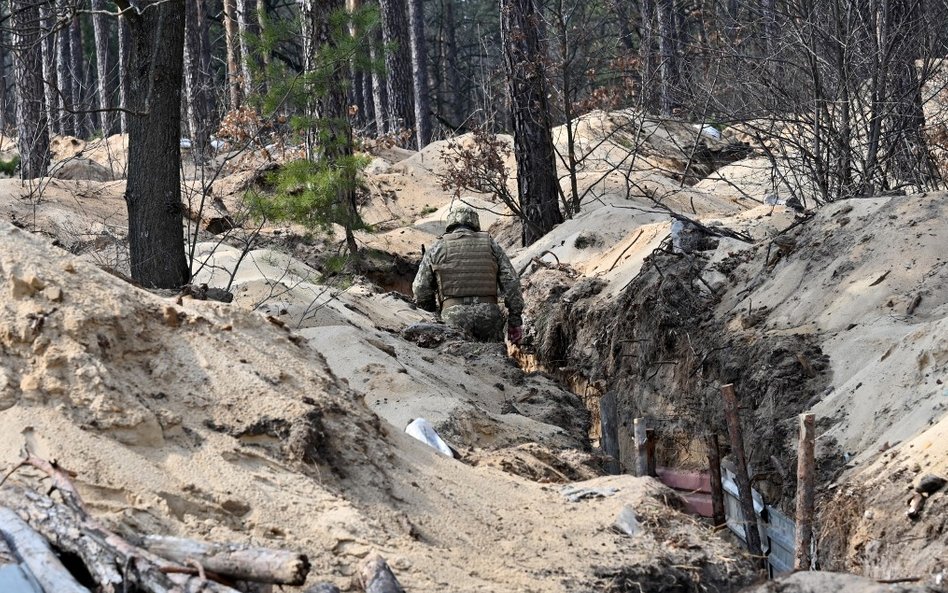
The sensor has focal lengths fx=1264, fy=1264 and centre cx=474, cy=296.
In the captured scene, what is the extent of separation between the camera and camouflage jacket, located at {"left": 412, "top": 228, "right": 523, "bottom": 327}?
1138cm

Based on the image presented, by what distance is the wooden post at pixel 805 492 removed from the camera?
212 inches

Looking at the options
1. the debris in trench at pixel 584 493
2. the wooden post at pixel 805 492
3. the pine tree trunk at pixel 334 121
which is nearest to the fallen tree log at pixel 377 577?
the debris in trench at pixel 584 493

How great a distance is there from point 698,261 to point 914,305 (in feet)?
9.54

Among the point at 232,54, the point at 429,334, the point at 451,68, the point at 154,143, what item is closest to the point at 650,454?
the point at 154,143

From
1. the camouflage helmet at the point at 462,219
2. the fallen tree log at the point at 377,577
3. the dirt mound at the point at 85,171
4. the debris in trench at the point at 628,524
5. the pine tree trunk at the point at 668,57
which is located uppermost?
the pine tree trunk at the point at 668,57

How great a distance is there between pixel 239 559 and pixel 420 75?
24.0m

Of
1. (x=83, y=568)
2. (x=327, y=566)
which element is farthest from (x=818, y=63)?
(x=83, y=568)

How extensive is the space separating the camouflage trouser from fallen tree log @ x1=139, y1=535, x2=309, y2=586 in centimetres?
757

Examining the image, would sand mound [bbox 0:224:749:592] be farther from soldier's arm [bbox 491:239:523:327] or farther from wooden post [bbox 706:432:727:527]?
soldier's arm [bbox 491:239:523:327]

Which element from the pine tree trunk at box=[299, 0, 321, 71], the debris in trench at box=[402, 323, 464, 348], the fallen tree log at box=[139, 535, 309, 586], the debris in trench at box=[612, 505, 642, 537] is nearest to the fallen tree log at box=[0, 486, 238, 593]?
the fallen tree log at box=[139, 535, 309, 586]

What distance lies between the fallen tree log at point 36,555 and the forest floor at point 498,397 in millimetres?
434

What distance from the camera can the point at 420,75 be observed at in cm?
2703

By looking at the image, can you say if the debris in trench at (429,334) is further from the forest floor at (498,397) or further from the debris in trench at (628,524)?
the debris in trench at (628,524)

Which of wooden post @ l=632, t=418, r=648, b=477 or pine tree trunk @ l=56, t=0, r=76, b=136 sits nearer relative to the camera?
wooden post @ l=632, t=418, r=648, b=477
